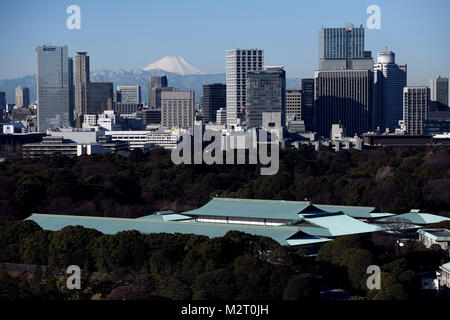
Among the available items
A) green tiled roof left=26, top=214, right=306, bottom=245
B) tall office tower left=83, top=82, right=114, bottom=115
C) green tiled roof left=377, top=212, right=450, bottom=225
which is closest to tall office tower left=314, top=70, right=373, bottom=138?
tall office tower left=83, top=82, right=114, bottom=115

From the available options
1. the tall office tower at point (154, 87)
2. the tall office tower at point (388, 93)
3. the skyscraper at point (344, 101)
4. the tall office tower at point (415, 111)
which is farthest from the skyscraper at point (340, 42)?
the tall office tower at point (415, 111)

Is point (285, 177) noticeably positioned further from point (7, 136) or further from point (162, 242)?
point (7, 136)

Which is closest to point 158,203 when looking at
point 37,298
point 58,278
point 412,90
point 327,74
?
point 58,278

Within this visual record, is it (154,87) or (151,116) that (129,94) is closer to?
(154,87)

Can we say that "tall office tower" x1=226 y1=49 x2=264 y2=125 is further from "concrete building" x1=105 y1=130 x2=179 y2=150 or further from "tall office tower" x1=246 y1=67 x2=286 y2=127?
"concrete building" x1=105 y1=130 x2=179 y2=150

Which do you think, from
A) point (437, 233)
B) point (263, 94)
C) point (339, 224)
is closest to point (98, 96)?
point (263, 94)

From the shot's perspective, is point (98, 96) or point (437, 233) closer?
point (437, 233)
